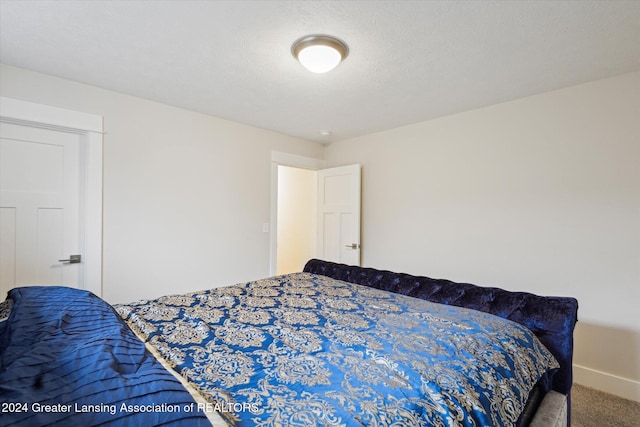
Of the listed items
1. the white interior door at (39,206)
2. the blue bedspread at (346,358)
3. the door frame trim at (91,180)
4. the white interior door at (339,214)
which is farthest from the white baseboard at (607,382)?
the white interior door at (39,206)

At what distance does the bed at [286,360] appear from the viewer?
660 millimetres

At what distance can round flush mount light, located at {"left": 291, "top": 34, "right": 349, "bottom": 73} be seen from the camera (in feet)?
5.85

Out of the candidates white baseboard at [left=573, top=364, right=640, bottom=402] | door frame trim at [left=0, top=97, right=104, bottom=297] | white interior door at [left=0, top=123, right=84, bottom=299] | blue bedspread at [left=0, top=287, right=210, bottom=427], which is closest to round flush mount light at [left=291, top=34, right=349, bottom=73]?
blue bedspread at [left=0, top=287, right=210, bottom=427]

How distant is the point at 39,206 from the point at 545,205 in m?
4.28

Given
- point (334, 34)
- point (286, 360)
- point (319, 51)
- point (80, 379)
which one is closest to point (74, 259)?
point (80, 379)

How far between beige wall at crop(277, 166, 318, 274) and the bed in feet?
10.6

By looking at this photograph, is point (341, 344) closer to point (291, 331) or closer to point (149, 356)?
point (291, 331)

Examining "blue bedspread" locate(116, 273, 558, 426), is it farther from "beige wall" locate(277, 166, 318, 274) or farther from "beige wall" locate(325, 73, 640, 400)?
"beige wall" locate(277, 166, 318, 274)

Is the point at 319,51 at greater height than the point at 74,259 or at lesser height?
greater

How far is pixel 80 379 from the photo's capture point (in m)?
0.69

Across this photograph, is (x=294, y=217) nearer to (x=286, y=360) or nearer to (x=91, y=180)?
(x=91, y=180)

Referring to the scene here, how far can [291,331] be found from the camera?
4.20 ft

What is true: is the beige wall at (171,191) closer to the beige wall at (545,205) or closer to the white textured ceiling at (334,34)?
the white textured ceiling at (334,34)

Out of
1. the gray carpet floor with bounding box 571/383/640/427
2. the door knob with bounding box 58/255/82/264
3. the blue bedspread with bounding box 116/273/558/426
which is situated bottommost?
the gray carpet floor with bounding box 571/383/640/427
